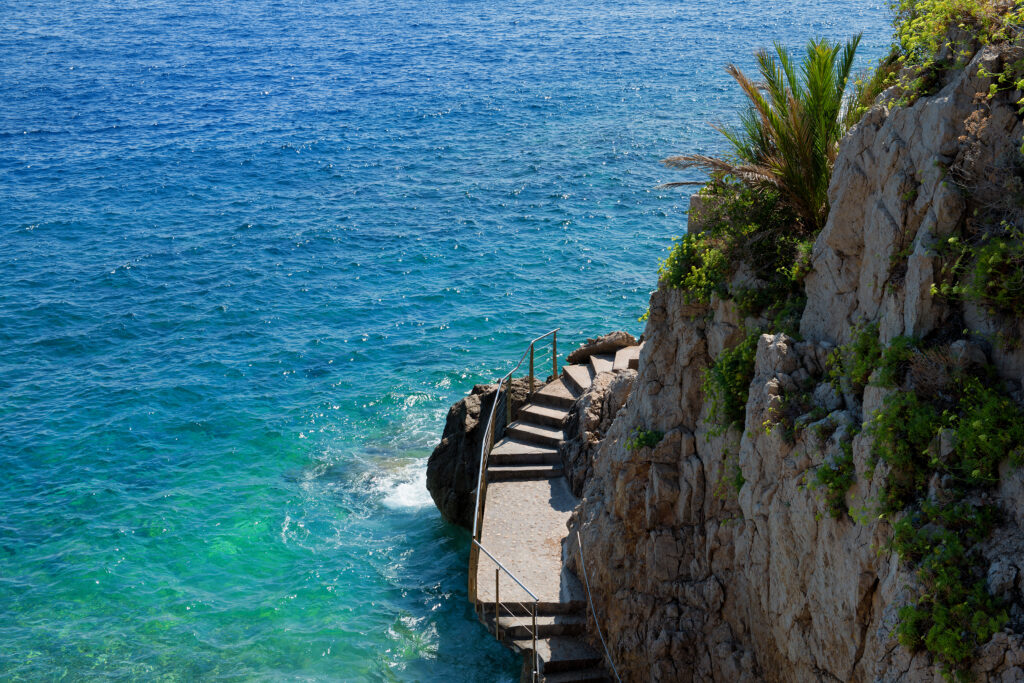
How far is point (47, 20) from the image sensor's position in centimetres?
7769

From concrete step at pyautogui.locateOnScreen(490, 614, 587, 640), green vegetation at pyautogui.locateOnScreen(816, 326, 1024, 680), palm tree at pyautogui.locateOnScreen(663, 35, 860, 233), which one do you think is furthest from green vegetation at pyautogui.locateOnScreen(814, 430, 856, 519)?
concrete step at pyautogui.locateOnScreen(490, 614, 587, 640)

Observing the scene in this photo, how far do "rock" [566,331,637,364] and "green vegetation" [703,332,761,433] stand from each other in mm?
9281

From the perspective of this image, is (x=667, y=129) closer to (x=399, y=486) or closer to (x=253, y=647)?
(x=399, y=486)

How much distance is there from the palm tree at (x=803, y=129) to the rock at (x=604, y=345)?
9557 mm

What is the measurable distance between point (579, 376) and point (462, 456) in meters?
3.62

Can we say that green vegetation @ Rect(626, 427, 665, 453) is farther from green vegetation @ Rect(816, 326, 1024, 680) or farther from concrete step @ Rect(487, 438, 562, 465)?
concrete step @ Rect(487, 438, 562, 465)

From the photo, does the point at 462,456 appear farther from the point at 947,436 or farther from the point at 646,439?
the point at 947,436

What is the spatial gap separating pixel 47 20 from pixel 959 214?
3367 inches

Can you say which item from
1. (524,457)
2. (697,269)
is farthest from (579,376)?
(697,269)

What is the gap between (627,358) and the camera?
2209 centimetres

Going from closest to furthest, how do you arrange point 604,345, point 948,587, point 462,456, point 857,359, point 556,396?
point 948,587, point 857,359, point 556,396, point 462,456, point 604,345

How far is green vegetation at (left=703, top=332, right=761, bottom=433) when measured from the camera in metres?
12.8

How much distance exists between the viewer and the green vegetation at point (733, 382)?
504 inches

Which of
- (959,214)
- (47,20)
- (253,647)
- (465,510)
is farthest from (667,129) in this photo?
(47,20)
